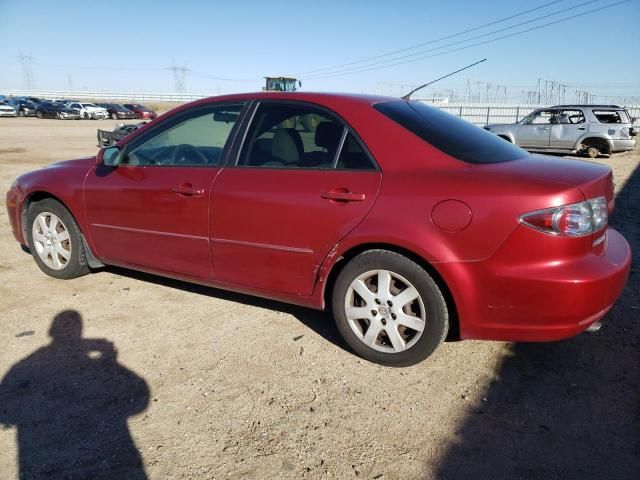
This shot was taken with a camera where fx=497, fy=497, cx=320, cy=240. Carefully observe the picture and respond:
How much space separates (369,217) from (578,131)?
1468 centimetres

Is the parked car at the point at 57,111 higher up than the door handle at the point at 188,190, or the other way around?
the parked car at the point at 57,111

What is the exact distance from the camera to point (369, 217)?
283 cm

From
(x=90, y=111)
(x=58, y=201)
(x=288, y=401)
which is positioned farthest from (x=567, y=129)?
(x=90, y=111)

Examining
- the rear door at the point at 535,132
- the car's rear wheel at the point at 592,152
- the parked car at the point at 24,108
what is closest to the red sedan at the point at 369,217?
the rear door at the point at 535,132

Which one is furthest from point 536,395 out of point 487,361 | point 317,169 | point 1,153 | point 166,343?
point 1,153

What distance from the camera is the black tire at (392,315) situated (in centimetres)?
276

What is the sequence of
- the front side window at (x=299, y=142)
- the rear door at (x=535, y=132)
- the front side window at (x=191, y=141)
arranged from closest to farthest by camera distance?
the front side window at (x=299, y=142)
the front side window at (x=191, y=141)
the rear door at (x=535, y=132)

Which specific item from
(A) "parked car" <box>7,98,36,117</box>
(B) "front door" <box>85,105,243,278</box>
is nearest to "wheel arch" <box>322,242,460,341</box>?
(B) "front door" <box>85,105,243,278</box>

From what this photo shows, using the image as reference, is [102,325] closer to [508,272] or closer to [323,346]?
[323,346]

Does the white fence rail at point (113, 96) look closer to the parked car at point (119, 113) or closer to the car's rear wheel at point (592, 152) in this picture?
the parked car at point (119, 113)

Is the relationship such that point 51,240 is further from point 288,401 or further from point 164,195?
point 288,401

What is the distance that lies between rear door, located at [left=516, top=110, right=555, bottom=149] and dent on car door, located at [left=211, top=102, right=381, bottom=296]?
13866 mm

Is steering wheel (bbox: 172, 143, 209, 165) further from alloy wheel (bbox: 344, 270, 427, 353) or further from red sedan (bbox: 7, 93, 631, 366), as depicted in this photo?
alloy wheel (bbox: 344, 270, 427, 353)

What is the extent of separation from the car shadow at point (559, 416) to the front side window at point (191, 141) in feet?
7.68
